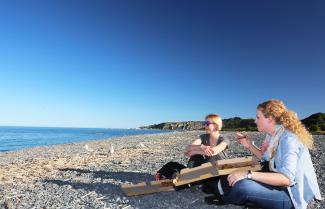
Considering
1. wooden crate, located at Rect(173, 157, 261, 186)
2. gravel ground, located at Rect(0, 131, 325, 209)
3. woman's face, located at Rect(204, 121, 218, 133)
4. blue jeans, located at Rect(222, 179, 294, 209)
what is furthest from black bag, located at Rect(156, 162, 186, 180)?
blue jeans, located at Rect(222, 179, 294, 209)

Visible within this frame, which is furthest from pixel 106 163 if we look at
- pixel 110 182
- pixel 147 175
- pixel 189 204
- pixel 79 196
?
pixel 189 204

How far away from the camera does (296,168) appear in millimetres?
5742

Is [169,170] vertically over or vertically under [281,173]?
under

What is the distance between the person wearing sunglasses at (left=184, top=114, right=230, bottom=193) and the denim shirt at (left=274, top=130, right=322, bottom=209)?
246 centimetres

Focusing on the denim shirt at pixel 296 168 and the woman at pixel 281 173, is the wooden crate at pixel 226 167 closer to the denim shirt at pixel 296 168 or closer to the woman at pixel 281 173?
the woman at pixel 281 173

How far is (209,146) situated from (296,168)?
2974mm

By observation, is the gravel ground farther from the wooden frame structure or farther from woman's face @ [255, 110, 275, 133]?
woman's face @ [255, 110, 275, 133]

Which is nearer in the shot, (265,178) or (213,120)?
(265,178)

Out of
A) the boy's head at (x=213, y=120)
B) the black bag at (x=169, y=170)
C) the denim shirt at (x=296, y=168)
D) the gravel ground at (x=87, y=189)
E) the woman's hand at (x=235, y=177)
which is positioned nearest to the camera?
the denim shirt at (x=296, y=168)

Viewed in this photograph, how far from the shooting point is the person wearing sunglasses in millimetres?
8311

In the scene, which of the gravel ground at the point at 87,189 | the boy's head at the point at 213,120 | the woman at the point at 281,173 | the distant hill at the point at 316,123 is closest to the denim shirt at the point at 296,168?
the woman at the point at 281,173

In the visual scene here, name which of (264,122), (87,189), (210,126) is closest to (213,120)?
(210,126)

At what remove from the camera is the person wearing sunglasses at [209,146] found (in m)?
8.31

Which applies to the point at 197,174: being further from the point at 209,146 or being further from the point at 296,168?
the point at 296,168
